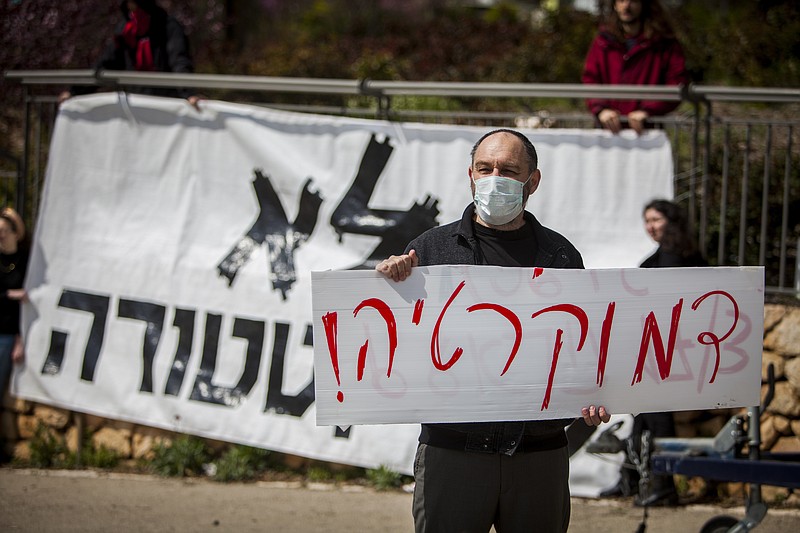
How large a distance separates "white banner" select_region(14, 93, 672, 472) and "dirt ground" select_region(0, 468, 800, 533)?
0.90 ft

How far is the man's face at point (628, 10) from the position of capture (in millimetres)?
6099

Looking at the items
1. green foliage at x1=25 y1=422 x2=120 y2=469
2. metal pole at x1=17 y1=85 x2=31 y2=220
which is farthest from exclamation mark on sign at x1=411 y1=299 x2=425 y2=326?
metal pole at x1=17 y1=85 x2=31 y2=220

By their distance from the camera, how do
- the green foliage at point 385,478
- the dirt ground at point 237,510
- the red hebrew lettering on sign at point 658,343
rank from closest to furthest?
the red hebrew lettering on sign at point 658,343 → the dirt ground at point 237,510 → the green foliage at point 385,478

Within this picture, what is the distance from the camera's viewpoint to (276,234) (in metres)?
6.02

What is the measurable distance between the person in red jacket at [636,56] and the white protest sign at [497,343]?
9.68 ft

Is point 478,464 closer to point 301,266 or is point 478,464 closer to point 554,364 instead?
point 554,364

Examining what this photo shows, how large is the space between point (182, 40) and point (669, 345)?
480cm

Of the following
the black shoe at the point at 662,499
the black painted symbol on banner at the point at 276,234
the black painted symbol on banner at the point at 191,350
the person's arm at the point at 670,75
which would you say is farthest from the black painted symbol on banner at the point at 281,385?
the person's arm at the point at 670,75

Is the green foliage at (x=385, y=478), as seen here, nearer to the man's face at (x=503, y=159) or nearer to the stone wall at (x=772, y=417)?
the stone wall at (x=772, y=417)

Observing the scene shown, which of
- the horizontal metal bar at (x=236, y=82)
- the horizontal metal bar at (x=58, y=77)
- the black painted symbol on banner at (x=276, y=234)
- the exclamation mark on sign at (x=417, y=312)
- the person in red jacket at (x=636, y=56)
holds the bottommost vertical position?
the exclamation mark on sign at (x=417, y=312)

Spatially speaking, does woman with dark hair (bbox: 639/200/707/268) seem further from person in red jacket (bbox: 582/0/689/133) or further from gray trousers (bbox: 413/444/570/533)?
gray trousers (bbox: 413/444/570/533)

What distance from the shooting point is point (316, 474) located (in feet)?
19.7

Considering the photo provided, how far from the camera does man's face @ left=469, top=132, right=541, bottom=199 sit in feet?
9.86

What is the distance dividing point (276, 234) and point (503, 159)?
321 cm
